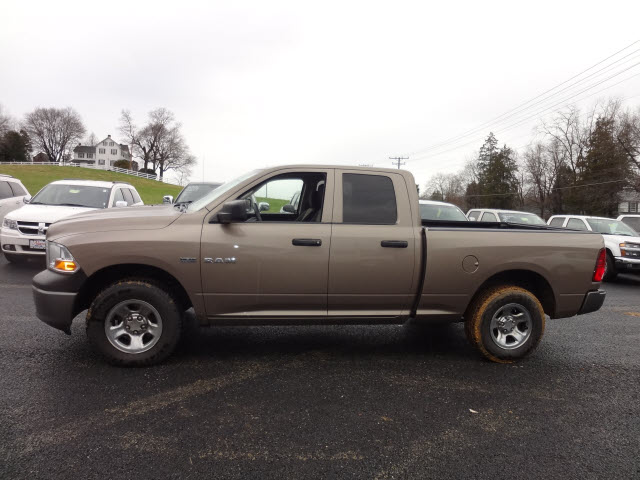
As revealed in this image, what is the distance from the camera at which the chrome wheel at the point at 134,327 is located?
3635 mm

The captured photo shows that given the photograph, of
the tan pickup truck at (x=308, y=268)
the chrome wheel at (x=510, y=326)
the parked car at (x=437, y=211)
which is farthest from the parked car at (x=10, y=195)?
the chrome wheel at (x=510, y=326)

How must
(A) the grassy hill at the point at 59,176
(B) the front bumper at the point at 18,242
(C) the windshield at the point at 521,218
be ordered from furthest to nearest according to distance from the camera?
(A) the grassy hill at the point at 59,176
(C) the windshield at the point at 521,218
(B) the front bumper at the point at 18,242

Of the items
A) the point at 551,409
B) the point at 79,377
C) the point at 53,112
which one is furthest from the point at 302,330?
the point at 53,112

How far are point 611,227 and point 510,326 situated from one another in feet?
31.5

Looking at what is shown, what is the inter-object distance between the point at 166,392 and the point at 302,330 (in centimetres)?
205

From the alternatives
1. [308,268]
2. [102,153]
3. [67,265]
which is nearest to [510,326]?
[308,268]

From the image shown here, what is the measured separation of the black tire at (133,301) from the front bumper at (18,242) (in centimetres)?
532

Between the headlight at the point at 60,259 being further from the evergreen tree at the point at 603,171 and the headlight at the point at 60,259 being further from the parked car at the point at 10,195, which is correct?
the evergreen tree at the point at 603,171

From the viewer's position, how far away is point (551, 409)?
127 inches

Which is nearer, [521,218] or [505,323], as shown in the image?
[505,323]

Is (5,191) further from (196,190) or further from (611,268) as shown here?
(611,268)

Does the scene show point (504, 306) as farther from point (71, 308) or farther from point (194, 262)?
point (71, 308)

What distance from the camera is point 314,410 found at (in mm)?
3043

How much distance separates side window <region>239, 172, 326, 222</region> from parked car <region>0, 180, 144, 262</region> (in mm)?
4225
